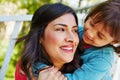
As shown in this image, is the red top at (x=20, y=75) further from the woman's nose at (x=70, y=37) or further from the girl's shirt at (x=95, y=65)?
the woman's nose at (x=70, y=37)

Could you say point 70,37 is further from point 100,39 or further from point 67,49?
point 100,39

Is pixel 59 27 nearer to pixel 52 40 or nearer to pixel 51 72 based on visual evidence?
pixel 52 40

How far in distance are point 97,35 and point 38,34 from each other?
0.31 m

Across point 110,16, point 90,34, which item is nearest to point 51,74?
point 90,34

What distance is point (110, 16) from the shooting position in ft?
5.82

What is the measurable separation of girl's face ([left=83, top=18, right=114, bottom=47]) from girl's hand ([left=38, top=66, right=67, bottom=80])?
24 centimetres

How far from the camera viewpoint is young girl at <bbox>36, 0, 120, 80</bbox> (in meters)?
1.77

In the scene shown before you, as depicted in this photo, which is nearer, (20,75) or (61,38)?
(61,38)

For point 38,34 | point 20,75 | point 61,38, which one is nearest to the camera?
point 61,38

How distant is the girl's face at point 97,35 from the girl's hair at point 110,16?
0.02m

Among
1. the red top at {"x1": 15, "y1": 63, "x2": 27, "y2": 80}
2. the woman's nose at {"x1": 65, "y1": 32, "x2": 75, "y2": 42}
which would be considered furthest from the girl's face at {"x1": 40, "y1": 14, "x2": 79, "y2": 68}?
the red top at {"x1": 15, "y1": 63, "x2": 27, "y2": 80}

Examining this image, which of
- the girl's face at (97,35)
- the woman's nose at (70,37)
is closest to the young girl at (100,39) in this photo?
the girl's face at (97,35)

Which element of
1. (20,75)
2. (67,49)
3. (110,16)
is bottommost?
(20,75)

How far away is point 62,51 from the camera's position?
1732 millimetres
